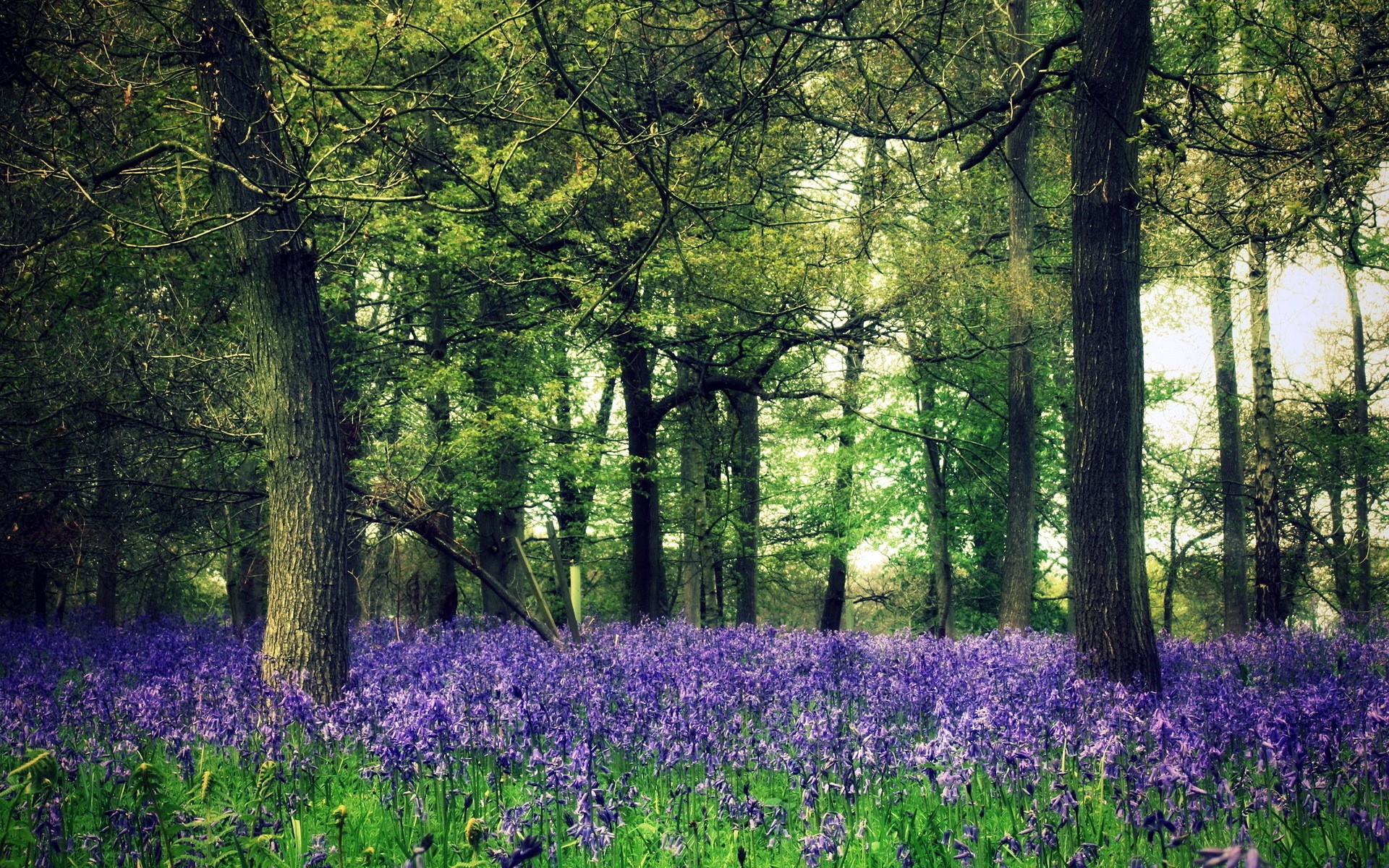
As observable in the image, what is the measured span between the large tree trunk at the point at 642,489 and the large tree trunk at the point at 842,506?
3838 mm

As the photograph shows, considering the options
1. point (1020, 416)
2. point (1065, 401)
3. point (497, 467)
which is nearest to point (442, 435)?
point (497, 467)

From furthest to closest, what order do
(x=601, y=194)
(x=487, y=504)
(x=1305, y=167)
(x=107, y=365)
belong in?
1. (x=487, y=504)
2. (x=601, y=194)
3. (x=107, y=365)
4. (x=1305, y=167)

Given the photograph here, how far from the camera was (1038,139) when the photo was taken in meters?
18.6

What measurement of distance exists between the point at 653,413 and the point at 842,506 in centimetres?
738

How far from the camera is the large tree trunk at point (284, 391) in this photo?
7.35 meters

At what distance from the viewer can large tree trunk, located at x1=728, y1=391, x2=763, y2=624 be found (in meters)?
20.4

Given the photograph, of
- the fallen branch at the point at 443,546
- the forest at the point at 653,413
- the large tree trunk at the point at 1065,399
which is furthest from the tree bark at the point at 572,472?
the large tree trunk at the point at 1065,399

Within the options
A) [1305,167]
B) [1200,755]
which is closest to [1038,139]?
[1305,167]

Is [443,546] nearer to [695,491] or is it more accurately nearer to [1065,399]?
[695,491]

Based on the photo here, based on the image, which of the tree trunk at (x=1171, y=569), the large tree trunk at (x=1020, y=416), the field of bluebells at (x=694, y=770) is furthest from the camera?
the tree trunk at (x=1171, y=569)

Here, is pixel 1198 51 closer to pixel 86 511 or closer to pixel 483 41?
pixel 483 41

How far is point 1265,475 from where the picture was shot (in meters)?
16.6

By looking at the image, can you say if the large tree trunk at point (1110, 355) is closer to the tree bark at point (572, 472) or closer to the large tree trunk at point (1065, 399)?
the tree bark at point (572, 472)

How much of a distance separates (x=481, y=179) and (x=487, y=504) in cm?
649
